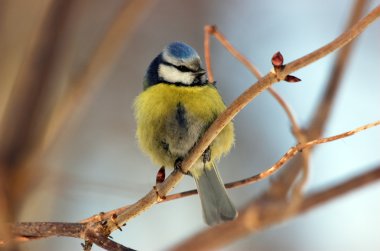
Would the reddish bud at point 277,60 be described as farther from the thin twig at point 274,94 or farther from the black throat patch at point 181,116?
the black throat patch at point 181,116

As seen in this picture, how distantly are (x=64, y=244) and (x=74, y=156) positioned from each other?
1.90 ft

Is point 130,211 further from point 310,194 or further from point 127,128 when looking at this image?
point 127,128

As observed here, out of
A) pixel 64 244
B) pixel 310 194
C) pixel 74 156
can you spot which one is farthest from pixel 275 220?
pixel 64 244

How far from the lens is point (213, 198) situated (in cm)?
188

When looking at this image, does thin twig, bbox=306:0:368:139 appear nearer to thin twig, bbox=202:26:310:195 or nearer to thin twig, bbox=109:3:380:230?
thin twig, bbox=202:26:310:195

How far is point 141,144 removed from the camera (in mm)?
1933

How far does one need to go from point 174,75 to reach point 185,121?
0.24 m

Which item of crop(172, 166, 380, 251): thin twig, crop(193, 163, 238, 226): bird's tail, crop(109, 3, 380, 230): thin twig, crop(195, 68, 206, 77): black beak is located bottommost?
crop(109, 3, 380, 230): thin twig

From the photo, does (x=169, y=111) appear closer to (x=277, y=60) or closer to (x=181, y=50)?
(x=181, y=50)

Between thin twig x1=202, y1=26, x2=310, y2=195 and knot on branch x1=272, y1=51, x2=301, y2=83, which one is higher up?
thin twig x1=202, y1=26, x2=310, y2=195

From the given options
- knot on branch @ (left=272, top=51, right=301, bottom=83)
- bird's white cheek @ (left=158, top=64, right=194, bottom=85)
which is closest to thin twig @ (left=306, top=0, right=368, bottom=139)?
bird's white cheek @ (left=158, top=64, right=194, bottom=85)

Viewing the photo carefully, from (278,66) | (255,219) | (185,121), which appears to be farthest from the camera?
(185,121)

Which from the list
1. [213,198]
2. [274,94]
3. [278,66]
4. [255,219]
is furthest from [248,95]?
[213,198]

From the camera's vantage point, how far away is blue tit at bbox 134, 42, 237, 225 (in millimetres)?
1805
